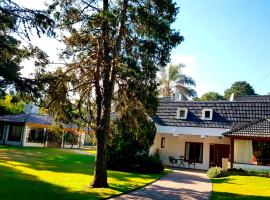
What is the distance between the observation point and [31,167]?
22688mm

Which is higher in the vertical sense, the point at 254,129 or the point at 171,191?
the point at 254,129

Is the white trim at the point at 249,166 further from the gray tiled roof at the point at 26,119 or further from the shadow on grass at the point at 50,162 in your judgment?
the gray tiled roof at the point at 26,119

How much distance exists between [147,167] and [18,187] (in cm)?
1190

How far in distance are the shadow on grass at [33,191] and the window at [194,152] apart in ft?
65.8

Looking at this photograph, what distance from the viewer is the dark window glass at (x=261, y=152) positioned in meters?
29.3

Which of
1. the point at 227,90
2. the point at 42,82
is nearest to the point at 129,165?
the point at 42,82

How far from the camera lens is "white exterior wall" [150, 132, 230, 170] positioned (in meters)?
33.8

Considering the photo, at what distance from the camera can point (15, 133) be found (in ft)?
153

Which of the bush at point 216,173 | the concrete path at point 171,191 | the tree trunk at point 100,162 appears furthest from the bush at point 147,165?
the tree trunk at point 100,162

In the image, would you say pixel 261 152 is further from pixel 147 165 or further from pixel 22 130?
pixel 22 130

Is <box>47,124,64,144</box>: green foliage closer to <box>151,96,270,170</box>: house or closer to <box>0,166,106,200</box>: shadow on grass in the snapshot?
<box>0,166,106,200</box>: shadow on grass

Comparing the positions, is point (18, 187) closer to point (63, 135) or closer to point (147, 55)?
point (63, 135)

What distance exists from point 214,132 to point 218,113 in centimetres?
279

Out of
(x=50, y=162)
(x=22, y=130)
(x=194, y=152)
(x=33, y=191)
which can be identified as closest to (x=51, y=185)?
(x=33, y=191)
